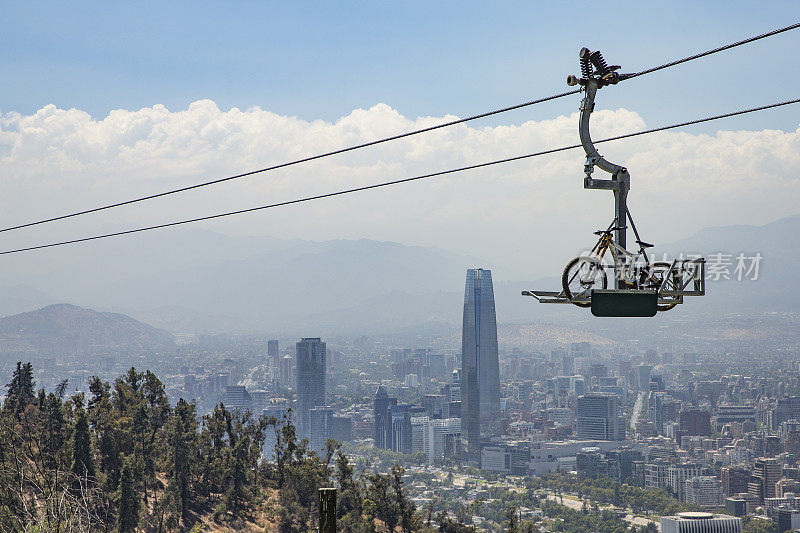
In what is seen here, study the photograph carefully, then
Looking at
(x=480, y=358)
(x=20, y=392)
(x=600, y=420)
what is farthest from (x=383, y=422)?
(x=20, y=392)

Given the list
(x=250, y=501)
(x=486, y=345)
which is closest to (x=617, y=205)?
(x=250, y=501)

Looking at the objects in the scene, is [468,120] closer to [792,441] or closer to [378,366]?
[792,441]

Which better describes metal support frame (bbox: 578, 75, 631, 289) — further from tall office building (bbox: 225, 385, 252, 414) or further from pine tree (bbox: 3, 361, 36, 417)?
tall office building (bbox: 225, 385, 252, 414)

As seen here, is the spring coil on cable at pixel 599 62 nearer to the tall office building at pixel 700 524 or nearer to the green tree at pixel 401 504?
the green tree at pixel 401 504

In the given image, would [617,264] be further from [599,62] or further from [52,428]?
[52,428]

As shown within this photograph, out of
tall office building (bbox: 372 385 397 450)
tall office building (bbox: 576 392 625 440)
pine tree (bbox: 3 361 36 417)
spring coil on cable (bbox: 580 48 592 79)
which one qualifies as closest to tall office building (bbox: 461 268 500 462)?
tall office building (bbox: 372 385 397 450)

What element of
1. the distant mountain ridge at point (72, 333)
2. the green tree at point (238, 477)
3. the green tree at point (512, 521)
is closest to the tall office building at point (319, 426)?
the distant mountain ridge at point (72, 333)
